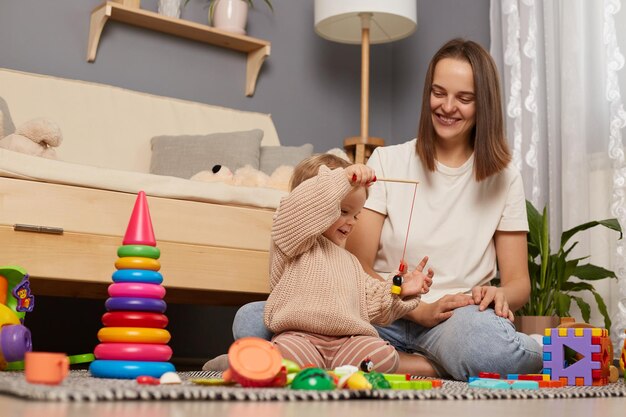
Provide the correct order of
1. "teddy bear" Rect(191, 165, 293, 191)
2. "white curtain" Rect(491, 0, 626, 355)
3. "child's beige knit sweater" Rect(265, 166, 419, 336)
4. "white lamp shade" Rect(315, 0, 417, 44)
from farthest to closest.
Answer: "white lamp shade" Rect(315, 0, 417, 44) < "white curtain" Rect(491, 0, 626, 355) < "teddy bear" Rect(191, 165, 293, 191) < "child's beige knit sweater" Rect(265, 166, 419, 336)

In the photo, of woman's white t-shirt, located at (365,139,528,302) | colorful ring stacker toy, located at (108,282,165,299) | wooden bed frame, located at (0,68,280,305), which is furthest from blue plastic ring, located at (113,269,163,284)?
woman's white t-shirt, located at (365,139,528,302)

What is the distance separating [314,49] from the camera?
10.6ft

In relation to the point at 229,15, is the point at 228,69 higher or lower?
lower

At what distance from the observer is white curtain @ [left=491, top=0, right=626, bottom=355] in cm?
226

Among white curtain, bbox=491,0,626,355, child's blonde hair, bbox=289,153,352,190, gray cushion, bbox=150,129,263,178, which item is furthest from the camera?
gray cushion, bbox=150,129,263,178

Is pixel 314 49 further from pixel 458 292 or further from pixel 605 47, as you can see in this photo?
pixel 458 292

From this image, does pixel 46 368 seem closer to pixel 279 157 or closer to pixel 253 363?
pixel 253 363

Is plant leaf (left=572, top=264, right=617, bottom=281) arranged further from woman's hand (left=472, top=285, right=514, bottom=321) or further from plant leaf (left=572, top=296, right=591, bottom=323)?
woman's hand (left=472, top=285, right=514, bottom=321)

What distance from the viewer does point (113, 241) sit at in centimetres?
174

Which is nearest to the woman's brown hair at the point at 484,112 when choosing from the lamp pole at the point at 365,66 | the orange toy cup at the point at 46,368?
the orange toy cup at the point at 46,368

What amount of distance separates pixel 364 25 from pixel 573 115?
90 centimetres

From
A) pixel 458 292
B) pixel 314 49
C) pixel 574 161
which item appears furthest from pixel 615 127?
pixel 314 49

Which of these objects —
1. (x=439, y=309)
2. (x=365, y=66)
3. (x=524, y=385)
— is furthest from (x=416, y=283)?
(x=365, y=66)

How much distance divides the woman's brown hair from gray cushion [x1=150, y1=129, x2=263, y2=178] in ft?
2.70
